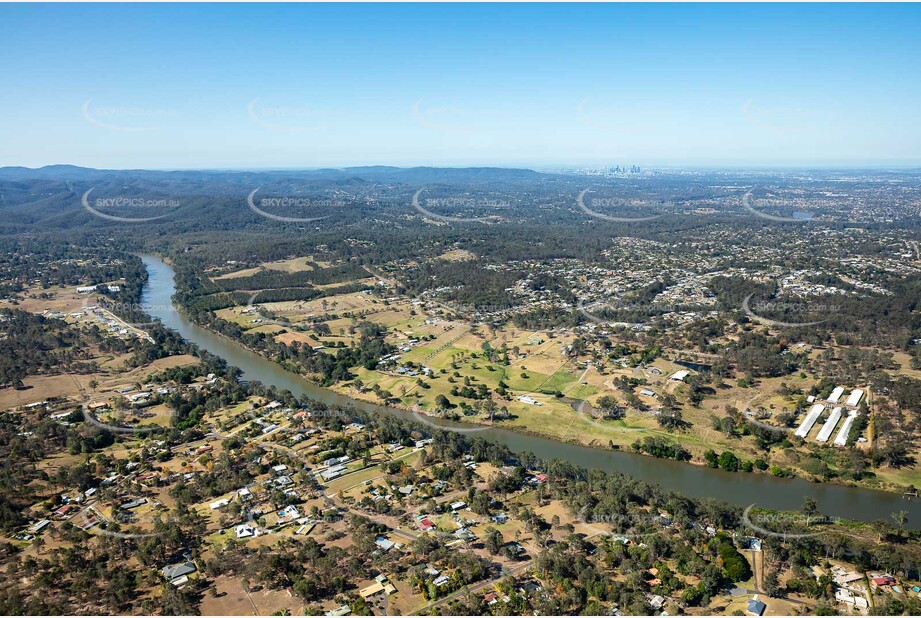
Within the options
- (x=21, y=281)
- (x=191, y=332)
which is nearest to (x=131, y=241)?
(x=21, y=281)

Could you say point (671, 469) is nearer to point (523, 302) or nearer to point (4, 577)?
point (4, 577)

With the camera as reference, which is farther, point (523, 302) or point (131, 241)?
point (131, 241)

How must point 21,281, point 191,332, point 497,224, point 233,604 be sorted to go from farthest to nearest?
point 497,224 → point 21,281 → point 191,332 → point 233,604
